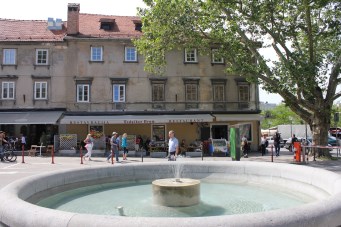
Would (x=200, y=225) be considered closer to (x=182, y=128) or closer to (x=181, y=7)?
(x=181, y=7)

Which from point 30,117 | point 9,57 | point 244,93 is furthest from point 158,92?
point 9,57


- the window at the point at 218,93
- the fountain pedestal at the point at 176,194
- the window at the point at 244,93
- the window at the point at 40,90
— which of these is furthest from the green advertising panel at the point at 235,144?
the window at the point at 40,90

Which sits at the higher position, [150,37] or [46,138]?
[150,37]

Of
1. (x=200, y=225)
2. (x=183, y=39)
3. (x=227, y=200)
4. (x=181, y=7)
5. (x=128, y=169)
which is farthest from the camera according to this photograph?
(x=183, y=39)

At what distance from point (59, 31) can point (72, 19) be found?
2.57m

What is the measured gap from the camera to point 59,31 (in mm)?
36625

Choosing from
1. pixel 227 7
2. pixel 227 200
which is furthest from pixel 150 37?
pixel 227 200

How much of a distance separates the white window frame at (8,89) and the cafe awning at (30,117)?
175cm

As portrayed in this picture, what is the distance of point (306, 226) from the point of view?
463 cm

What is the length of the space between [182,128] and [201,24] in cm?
1131

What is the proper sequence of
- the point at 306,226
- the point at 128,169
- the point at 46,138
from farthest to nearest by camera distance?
the point at 46,138 → the point at 128,169 → the point at 306,226

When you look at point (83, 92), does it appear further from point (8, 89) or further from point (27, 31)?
point (27, 31)

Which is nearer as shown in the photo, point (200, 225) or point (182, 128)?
point (200, 225)

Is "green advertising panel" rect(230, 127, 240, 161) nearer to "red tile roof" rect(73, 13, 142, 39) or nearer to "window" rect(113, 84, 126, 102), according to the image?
"window" rect(113, 84, 126, 102)
